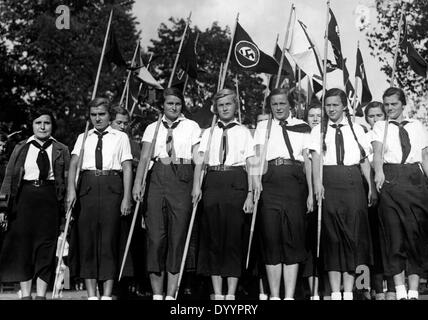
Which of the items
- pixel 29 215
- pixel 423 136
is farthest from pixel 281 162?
pixel 29 215

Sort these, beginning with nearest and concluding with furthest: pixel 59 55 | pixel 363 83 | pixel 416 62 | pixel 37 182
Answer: pixel 37 182 → pixel 416 62 → pixel 363 83 → pixel 59 55

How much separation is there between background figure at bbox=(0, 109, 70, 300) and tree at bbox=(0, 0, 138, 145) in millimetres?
25045

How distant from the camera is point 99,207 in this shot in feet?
30.7

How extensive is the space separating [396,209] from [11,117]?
954 inches

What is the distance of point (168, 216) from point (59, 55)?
2889cm

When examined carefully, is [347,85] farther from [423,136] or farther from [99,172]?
[99,172]

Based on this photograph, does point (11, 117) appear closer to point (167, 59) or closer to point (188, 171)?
point (167, 59)

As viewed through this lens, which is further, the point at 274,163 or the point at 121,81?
the point at 121,81

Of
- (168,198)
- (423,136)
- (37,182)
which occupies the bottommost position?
(168,198)

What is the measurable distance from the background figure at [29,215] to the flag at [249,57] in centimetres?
260

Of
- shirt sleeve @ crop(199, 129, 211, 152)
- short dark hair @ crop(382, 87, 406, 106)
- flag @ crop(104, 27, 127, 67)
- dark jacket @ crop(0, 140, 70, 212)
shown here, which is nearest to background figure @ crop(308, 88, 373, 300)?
short dark hair @ crop(382, 87, 406, 106)
